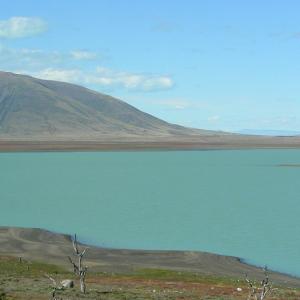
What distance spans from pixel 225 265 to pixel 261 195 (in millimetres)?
55213

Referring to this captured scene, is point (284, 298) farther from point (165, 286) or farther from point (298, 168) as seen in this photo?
point (298, 168)

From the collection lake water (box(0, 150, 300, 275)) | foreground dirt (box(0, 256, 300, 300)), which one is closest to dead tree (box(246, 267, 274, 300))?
foreground dirt (box(0, 256, 300, 300))

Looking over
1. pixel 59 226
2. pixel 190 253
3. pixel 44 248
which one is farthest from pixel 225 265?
pixel 59 226

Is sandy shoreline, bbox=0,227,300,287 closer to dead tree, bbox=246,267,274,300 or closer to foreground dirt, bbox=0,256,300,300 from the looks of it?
foreground dirt, bbox=0,256,300,300

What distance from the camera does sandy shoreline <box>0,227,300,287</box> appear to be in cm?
4791

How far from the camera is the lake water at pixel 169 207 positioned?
63156mm

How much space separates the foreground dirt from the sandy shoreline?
3237 mm

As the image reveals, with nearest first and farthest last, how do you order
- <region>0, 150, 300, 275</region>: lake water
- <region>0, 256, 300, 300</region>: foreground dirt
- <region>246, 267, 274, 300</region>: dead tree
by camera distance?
<region>246, 267, 274, 300</region>: dead tree, <region>0, 256, 300, 300</region>: foreground dirt, <region>0, 150, 300, 275</region>: lake water

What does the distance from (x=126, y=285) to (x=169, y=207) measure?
53.8 m

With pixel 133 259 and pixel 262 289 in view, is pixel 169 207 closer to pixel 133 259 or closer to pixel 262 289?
pixel 133 259

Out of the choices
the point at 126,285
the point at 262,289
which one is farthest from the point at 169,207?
the point at 262,289

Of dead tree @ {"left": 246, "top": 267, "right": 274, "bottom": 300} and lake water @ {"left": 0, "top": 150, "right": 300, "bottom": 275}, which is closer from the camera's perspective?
dead tree @ {"left": 246, "top": 267, "right": 274, "bottom": 300}

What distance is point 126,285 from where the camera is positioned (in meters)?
37.3

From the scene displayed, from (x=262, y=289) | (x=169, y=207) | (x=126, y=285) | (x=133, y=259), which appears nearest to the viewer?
(x=262, y=289)
